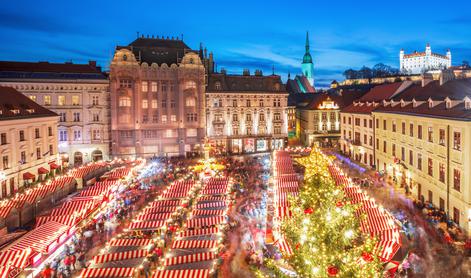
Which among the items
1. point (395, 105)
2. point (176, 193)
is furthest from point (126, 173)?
point (395, 105)

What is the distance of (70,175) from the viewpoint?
3525 cm

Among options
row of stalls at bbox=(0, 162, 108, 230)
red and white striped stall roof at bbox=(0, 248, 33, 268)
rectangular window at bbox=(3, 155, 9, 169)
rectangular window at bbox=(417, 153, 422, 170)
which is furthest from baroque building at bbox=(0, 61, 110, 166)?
rectangular window at bbox=(417, 153, 422, 170)

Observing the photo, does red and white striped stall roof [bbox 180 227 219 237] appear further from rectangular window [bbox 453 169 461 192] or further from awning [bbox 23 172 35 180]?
awning [bbox 23 172 35 180]

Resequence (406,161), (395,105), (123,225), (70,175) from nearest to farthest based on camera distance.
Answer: (123,225)
(70,175)
(406,161)
(395,105)

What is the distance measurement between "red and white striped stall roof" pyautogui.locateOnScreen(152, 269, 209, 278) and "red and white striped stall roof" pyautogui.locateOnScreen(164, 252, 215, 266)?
732 millimetres

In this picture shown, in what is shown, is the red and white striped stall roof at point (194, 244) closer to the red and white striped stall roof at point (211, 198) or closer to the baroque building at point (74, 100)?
the red and white striped stall roof at point (211, 198)

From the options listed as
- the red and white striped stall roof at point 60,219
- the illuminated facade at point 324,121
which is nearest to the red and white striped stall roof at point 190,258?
the red and white striped stall roof at point 60,219

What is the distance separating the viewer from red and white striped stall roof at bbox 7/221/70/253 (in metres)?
18.7

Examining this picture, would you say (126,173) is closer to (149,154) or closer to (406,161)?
(149,154)

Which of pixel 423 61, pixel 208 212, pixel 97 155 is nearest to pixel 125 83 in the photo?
pixel 97 155

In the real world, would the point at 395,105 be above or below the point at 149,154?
above

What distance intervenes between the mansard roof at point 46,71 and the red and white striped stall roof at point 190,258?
46.7 m

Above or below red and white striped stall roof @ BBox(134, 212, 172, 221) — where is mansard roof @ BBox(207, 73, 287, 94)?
above

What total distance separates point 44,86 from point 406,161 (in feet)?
165
